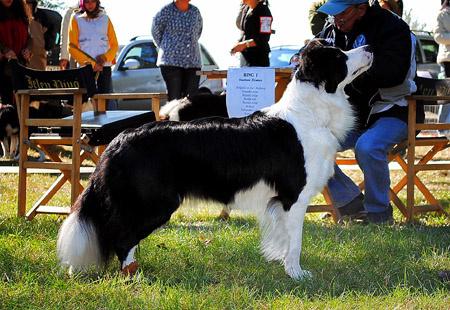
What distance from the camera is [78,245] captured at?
4129mm

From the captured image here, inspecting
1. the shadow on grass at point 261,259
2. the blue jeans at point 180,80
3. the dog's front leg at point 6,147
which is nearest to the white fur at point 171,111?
the shadow on grass at point 261,259

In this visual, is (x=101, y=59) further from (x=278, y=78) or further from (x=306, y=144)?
(x=306, y=144)

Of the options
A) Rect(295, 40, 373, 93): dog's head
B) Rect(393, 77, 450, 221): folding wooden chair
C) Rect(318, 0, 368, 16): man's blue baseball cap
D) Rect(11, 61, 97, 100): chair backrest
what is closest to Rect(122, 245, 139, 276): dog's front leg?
Rect(295, 40, 373, 93): dog's head

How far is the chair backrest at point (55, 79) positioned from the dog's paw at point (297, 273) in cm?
232

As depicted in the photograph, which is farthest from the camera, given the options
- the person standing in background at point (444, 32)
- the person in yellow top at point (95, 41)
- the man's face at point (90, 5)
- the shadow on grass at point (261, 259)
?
the person standing in background at point (444, 32)

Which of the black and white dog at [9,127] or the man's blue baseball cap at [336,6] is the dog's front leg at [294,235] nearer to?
the man's blue baseball cap at [336,6]

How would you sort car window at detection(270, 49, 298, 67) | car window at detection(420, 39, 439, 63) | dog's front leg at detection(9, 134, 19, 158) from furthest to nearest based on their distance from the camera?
car window at detection(420, 39, 439, 63), car window at detection(270, 49, 298, 67), dog's front leg at detection(9, 134, 19, 158)

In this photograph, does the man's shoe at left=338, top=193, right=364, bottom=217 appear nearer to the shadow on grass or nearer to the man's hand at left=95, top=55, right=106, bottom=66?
the shadow on grass

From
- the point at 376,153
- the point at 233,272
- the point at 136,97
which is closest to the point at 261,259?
the point at 233,272

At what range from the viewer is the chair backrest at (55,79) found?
225 inches

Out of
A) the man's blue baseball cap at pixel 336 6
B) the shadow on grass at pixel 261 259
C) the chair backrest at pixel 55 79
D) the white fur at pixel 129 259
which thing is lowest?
the shadow on grass at pixel 261 259

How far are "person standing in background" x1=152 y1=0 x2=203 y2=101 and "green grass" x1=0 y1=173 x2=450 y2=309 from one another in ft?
8.93

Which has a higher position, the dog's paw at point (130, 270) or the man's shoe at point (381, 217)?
the dog's paw at point (130, 270)

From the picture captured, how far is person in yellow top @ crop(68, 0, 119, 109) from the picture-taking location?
28.0ft
